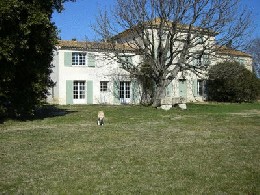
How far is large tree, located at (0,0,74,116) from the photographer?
15.1 meters

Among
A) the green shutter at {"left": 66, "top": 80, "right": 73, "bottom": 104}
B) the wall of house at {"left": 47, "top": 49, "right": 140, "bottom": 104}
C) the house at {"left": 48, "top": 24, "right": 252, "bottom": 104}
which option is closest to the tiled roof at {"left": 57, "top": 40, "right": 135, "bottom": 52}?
the house at {"left": 48, "top": 24, "right": 252, "bottom": 104}

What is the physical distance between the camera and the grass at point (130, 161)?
5.98 m

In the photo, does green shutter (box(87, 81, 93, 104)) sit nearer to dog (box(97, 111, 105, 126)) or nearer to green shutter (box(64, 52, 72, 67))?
green shutter (box(64, 52, 72, 67))

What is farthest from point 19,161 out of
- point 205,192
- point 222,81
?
point 222,81

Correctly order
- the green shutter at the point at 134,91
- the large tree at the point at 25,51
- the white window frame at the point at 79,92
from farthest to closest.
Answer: the green shutter at the point at 134,91
the white window frame at the point at 79,92
the large tree at the point at 25,51

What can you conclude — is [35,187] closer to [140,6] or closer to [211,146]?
[211,146]

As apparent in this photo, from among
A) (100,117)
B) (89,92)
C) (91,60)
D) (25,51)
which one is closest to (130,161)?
(100,117)

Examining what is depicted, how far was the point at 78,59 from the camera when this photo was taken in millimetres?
31047

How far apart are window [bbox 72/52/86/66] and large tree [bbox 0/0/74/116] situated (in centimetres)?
1282

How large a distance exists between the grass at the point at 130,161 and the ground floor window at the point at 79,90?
58.0ft

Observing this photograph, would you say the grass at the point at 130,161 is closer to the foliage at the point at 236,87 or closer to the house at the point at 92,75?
the house at the point at 92,75

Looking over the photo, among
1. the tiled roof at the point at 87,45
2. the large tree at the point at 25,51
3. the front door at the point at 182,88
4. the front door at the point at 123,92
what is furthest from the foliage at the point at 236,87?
the large tree at the point at 25,51

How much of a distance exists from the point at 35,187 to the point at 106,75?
1054 inches

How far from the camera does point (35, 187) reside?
5.96m
